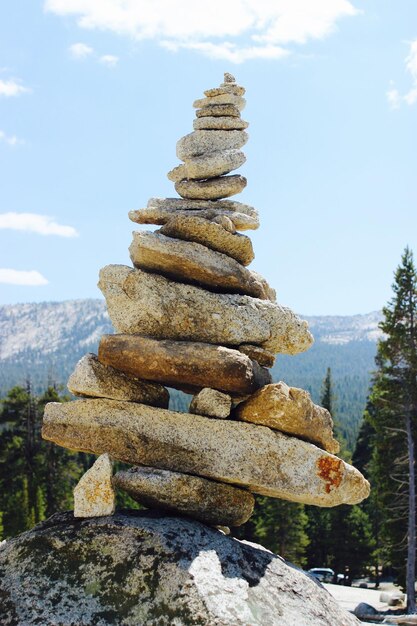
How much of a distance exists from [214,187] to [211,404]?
226 inches

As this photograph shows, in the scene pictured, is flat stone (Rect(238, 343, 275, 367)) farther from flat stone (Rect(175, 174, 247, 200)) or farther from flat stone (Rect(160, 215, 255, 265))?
flat stone (Rect(175, 174, 247, 200))

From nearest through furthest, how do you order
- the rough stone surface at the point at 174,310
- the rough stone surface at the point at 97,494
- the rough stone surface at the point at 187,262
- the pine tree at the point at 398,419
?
the rough stone surface at the point at 97,494, the rough stone surface at the point at 174,310, the rough stone surface at the point at 187,262, the pine tree at the point at 398,419

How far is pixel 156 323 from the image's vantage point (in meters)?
14.3

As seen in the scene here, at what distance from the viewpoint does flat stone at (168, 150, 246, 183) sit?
16438 millimetres

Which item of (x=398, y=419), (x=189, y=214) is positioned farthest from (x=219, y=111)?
(x=398, y=419)

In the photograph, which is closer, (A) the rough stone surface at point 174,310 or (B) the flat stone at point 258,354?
→ (A) the rough stone surface at point 174,310

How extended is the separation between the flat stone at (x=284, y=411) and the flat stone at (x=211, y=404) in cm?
41

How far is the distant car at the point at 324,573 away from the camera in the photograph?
61344 mm

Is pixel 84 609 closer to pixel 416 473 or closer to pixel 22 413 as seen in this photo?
pixel 416 473

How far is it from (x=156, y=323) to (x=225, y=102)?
20.7ft

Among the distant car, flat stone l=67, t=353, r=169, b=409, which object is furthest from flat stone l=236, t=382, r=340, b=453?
the distant car

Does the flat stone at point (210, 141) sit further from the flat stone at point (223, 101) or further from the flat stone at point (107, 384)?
the flat stone at point (107, 384)

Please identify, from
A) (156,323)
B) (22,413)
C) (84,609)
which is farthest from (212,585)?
(22,413)

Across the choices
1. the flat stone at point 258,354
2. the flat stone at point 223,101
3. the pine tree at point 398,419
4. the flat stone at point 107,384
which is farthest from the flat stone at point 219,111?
A: the pine tree at point 398,419
